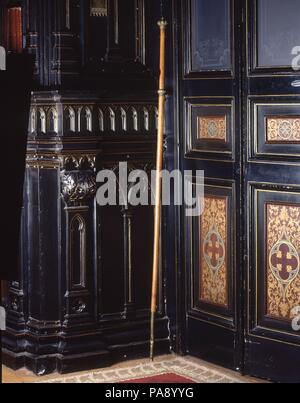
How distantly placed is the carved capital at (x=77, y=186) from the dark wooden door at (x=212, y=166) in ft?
1.64

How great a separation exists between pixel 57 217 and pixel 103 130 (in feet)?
1.59

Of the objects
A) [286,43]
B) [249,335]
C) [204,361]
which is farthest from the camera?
[204,361]

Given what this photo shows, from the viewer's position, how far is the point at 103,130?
4168 mm

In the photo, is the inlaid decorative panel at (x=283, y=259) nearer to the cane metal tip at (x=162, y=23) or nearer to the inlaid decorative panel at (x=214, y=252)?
the inlaid decorative panel at (x=214, y=252)

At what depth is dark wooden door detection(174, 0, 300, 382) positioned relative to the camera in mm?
3756

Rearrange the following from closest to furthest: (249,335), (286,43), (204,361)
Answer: (286,43), (249,335), (204,361)

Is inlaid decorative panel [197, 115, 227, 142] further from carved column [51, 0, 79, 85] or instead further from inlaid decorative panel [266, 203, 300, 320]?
carved column [51, 0, 79, 85]

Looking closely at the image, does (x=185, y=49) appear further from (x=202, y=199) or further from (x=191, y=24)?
(x=202, y=199)

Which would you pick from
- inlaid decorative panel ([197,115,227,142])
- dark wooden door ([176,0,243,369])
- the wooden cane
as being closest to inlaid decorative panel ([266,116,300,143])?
dark wooden door ([176,0,243,369])

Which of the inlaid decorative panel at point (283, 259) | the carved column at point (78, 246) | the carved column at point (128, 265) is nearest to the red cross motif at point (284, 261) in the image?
the inlaid decorative panel at point (283, 259)

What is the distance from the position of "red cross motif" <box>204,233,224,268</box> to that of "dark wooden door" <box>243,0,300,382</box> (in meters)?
0.20

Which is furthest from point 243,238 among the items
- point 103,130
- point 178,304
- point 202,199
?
point 103,130

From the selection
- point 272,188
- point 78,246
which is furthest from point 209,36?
point 78,246

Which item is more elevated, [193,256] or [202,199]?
[202,199]
